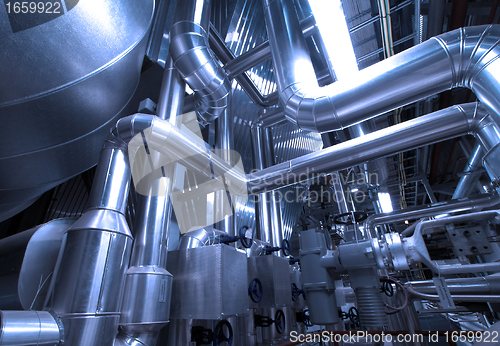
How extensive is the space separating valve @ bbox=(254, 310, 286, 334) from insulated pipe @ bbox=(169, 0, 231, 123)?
2336 millimetres

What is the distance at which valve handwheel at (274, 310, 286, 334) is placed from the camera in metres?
2.78

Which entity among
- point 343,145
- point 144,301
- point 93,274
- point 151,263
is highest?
point 343,145

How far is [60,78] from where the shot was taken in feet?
5.72

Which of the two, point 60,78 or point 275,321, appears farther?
point 275,321

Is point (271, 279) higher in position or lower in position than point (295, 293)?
higher

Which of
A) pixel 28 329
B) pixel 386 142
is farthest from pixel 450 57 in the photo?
pixel 28 329

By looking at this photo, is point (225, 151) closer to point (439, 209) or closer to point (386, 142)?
point (386, 142)

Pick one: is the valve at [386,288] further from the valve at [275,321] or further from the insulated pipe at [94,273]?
the insulated pipe at [94,273]

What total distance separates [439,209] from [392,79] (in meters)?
3.27

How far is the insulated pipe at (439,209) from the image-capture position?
3576mm

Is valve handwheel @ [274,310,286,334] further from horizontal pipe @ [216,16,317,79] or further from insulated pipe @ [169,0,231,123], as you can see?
horizontal pipe @ [216,16,317,79]

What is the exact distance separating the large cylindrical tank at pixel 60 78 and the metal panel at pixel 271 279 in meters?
2.05

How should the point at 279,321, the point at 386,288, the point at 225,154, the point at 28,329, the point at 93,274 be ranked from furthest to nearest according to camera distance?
the point at 225,154
the point at 279,321
the point at 386,288
the point at 93,274
the point at 28,329

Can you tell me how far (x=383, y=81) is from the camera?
170cm
